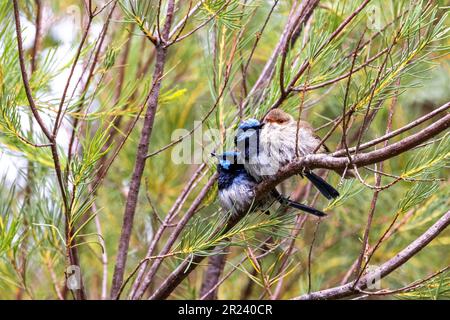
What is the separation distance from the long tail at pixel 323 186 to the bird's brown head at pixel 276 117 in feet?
0.86

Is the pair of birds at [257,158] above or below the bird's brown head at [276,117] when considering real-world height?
below

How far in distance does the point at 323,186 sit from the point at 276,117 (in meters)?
0.32

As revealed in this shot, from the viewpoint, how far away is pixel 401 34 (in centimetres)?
188

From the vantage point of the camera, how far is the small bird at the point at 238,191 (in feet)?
6.95

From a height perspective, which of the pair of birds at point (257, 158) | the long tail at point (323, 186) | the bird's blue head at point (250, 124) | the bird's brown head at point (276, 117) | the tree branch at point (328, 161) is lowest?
the tree branch at point (328, 161)

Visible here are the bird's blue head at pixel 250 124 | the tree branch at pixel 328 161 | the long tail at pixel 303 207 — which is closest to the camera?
the tree branch at pixel 328 161

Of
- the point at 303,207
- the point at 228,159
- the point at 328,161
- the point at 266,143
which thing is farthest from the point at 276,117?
the point at 328,161

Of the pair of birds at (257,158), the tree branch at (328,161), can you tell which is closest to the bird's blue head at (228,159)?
the pair of birds at (257,158)

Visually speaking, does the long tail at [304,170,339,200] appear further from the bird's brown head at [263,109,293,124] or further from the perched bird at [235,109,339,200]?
the bird's brown head at [263,109,293,124]

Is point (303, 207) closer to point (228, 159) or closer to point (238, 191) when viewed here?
point (238, 191)

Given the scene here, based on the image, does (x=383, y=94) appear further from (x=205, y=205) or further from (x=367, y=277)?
(x=205, y=205)

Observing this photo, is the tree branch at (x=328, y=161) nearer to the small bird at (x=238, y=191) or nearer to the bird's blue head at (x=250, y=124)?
the small bird at (x=238, y=191)

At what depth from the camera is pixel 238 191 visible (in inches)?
85.7
